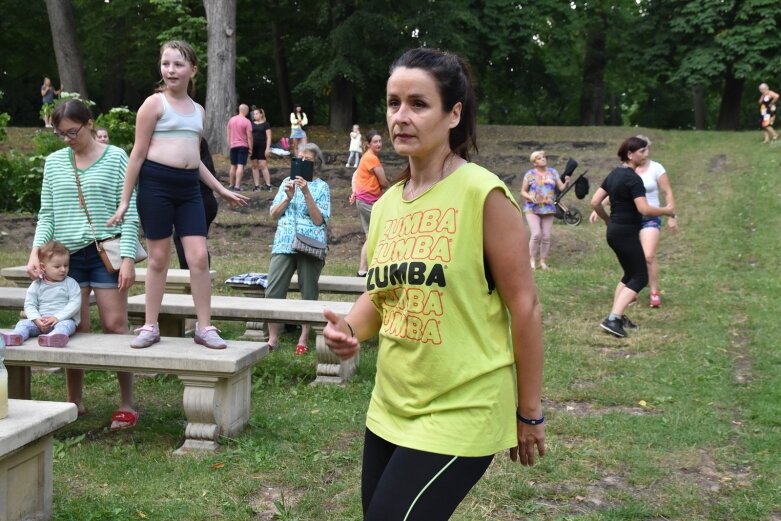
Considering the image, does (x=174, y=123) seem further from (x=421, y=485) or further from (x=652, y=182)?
(x=652, y=182)

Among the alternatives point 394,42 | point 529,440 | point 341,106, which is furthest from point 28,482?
point 341,106

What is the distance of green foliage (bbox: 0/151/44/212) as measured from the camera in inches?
625

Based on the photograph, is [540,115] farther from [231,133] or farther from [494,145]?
[231,133]

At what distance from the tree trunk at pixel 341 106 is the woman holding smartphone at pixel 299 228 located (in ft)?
68.7

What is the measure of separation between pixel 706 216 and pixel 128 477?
1391 cm

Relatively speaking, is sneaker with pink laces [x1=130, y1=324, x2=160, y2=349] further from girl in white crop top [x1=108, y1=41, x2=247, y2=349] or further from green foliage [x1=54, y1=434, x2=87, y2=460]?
green foliage [x1=54, y1=434, x2=87, y2=460]

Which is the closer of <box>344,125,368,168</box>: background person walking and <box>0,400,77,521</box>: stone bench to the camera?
<box>0,400,77,521</box>: stone bench

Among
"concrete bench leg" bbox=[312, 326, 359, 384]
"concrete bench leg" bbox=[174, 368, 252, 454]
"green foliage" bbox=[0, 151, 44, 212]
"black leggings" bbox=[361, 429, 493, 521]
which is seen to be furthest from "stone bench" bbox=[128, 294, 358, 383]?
"green foliage" bbox=[0, 151, 44, 212]

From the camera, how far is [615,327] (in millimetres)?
8805

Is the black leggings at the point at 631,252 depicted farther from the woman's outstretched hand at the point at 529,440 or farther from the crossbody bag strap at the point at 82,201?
the woman's outstretched hand at the point at 529,440

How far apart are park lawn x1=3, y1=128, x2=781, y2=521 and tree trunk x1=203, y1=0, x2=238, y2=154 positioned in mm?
13911

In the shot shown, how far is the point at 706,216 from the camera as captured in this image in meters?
16.4

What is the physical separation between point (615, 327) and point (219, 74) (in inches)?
626

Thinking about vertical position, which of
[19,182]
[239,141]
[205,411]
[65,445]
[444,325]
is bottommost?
[65,445]
